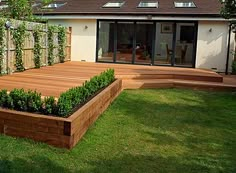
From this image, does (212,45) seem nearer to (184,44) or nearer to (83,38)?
(184,44)

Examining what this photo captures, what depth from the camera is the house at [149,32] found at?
43.8ft

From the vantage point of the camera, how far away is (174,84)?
10.5 metres

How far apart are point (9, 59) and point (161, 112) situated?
5.45m

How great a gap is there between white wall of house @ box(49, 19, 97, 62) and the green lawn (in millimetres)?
8010

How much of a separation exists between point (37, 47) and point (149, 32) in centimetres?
584

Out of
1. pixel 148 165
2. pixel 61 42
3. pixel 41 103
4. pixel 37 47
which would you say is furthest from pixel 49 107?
pixel 61 42

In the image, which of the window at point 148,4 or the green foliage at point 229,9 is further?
the window at point 148,4

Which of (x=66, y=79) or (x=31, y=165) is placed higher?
(x=66, y=79)

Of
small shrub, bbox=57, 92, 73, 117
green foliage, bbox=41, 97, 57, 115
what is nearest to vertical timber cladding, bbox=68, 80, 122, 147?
small shrub, bbox=57, 92, 73, 117

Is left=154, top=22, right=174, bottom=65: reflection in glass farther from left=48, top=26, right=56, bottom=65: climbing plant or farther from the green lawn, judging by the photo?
the green lawn

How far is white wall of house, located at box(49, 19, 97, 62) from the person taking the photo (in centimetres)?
1491

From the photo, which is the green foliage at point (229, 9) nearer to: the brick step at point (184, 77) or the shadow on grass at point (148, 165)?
the brick step at point (184, 77)

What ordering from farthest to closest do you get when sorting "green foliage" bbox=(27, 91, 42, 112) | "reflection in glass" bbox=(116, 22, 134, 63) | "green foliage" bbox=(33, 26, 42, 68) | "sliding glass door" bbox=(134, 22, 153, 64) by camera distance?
1. "reflection in glass" bbox=(116, 22, 134, 63)
2. "sliding glass door" bbox=(134, 22, 153, 64)
3. "green foliage" bbox=(33, 26, 42, 68)
4. "green foliage" bbox=(27, 91, 42, 112)

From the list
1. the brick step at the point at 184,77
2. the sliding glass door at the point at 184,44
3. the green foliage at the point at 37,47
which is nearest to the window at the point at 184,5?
the sliding glass door at the point at 184,44
